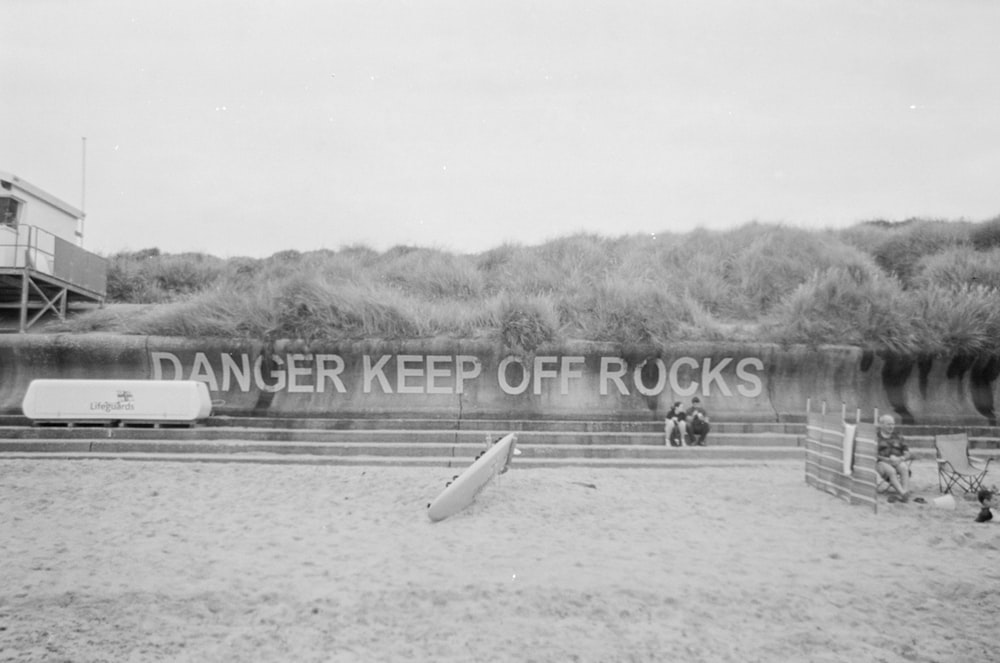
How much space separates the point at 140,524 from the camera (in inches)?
362

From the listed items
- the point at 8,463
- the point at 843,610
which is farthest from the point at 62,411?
the point at 843,610

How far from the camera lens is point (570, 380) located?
15.5 metres

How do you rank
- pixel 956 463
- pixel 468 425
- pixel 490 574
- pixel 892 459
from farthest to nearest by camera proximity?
pixel 468 425 → pixel 956 463 → pixel 892 459 → pixel 490 574

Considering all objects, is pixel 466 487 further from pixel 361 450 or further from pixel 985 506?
pixel 985 506

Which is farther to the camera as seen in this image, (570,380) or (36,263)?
(36,263)

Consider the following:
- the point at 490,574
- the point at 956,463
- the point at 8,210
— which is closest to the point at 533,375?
the point at 956,463

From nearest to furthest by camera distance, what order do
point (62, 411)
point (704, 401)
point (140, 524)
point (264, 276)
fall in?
1. point (140, 524)
2. point (62, 411)
3. point (704, 401)
4. point (264, 276)

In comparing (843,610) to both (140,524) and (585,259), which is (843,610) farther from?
(585,259)

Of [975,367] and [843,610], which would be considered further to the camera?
[975,367]

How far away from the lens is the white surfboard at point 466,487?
9352 millimetres

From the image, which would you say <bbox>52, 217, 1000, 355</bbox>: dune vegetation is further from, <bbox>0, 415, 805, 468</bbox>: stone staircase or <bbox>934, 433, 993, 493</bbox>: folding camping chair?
<bbox>934, 433, 993, 493</bbox>: folding camping chair

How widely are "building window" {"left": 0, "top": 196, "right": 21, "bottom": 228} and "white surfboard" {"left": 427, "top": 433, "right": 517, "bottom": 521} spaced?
14042 millimetres

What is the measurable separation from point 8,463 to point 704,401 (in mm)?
11216

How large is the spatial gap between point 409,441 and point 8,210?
38.2ft
